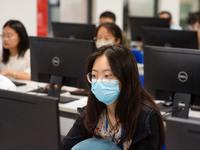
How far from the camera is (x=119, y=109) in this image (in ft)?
5.39

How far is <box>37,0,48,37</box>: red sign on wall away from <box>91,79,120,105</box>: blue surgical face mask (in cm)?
388

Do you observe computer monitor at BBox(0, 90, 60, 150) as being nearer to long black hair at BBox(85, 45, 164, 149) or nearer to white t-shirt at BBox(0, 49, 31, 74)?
long black hair at BBox(85, 45, 164, 149)

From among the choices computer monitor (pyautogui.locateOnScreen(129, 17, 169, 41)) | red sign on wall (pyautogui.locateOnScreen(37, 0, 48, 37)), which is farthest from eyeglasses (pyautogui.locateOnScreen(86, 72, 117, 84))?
red sign on wall (pyautogui.locateOnScreen(37, 0, 48, 37))

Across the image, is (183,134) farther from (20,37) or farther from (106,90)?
(20,37)

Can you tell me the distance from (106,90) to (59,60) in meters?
1.16

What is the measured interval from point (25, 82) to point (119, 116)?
1963 millimetres

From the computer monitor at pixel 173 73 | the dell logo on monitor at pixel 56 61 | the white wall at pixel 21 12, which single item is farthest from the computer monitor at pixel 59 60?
the white wall at pixel 21 12

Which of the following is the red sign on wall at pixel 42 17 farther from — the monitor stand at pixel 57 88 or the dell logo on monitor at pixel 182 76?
the dell logo on monitor at pixel 182 76

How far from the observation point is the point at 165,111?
2.48 meters

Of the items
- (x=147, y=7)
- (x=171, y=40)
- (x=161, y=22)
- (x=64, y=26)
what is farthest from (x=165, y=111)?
(x=147, y=7)

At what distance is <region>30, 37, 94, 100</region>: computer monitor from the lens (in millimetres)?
2617

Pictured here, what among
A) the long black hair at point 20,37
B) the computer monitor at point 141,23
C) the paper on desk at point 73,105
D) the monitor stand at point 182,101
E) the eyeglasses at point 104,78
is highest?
the computer monitor at point 141,23

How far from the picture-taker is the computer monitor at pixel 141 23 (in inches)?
203

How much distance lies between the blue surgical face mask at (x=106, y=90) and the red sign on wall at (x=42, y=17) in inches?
153
